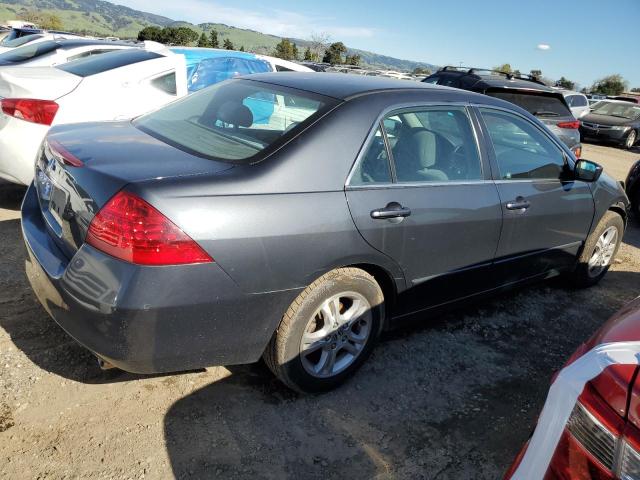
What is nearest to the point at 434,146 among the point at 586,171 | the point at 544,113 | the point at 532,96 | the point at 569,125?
the point at 586,171

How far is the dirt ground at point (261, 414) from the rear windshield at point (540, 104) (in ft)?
17.5

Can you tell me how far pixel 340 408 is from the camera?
2.74 m

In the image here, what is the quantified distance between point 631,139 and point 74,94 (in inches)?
700

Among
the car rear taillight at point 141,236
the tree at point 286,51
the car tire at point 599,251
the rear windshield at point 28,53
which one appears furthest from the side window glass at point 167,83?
the tree at point 286,51

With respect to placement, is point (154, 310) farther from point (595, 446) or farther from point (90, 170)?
point (595, 446)

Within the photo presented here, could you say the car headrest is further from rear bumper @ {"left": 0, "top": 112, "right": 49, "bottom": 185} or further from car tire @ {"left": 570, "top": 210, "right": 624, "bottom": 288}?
car tire @ {"left": 570, "top": 210, "right": 624, "bottom": 288}

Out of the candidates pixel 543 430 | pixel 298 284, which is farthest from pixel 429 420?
pixel 543 430

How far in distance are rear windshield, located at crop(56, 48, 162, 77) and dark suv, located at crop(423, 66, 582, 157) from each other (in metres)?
4.72

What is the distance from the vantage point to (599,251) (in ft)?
15.1

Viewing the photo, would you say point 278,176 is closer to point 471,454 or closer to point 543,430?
point 543,430

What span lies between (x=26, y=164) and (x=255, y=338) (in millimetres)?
3145

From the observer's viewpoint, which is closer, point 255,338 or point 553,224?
point 255,338

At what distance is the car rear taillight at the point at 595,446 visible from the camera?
1312 millimetres

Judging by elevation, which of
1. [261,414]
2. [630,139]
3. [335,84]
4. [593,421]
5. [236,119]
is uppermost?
[335,84]
